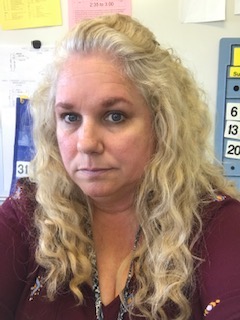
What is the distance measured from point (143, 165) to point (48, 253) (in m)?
0.29

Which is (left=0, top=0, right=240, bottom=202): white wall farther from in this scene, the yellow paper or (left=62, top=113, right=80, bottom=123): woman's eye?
(left=62, top=113, right=80, bottom=123): woman's eye

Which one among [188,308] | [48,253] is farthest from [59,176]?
[188,308]

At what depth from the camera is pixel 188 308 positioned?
2.68ft

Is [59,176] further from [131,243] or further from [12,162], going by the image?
[12,162]

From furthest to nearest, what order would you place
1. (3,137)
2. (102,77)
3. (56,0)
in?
(3,137) < (56,0) < (102,77)

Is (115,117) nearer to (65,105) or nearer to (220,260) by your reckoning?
(65,105)

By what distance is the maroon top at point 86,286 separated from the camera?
2.50ft

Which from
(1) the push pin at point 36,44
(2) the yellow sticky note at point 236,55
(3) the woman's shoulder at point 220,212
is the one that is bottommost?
(3) the woman's shoulder at point 220,212

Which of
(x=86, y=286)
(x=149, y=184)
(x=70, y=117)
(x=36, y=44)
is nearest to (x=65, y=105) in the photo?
(x=70, y=117)

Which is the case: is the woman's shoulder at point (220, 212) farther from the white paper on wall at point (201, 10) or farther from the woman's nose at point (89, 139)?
the white paper on wall at point (201, 10)

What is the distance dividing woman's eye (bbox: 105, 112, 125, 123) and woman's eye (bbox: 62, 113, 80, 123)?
0.07 m

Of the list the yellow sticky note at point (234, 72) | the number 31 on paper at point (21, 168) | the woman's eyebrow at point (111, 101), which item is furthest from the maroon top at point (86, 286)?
the yellow sticky note at point (234, 72)

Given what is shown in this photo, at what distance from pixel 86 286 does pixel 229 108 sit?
2.71ft

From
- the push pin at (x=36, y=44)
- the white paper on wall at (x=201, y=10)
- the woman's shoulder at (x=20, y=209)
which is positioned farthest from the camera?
the push pin at (x=36, y=44)
